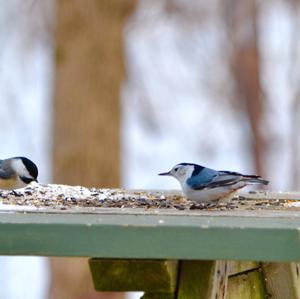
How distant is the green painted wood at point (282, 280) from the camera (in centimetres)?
425

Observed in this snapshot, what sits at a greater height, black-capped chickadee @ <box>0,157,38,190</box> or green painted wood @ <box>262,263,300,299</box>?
black-capped chickadee @ <box>0,157,38,190</box>

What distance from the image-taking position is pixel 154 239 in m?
3.02

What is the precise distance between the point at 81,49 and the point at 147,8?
1.87 meters

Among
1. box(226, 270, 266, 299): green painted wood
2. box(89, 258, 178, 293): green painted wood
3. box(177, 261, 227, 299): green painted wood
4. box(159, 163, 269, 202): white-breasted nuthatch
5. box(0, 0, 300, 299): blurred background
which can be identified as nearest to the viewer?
box(89, 258, 178, 293): green painted wood

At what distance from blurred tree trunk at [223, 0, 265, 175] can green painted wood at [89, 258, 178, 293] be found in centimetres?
844

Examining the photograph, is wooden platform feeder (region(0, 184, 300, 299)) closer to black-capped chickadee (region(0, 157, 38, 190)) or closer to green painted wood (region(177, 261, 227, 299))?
green painted wood (region(177, 261, 227, 299))

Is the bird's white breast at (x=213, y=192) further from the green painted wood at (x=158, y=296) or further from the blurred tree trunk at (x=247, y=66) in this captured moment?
the blurred tree trunk at (x=247, y=66)

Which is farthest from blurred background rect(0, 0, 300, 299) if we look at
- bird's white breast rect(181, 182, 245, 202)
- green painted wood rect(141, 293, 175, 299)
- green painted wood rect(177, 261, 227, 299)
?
green painted wood rect(177, 261, 227, 299)

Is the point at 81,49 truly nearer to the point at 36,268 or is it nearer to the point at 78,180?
the point at 78,180

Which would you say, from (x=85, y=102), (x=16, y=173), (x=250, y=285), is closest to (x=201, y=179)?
(x=250, y=285)

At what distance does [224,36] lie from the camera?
12.0 meters

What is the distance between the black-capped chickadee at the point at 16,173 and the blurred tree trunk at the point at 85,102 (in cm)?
375

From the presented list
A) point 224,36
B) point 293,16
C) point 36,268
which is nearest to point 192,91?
point 224,36

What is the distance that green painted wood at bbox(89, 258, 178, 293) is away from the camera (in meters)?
3.35
